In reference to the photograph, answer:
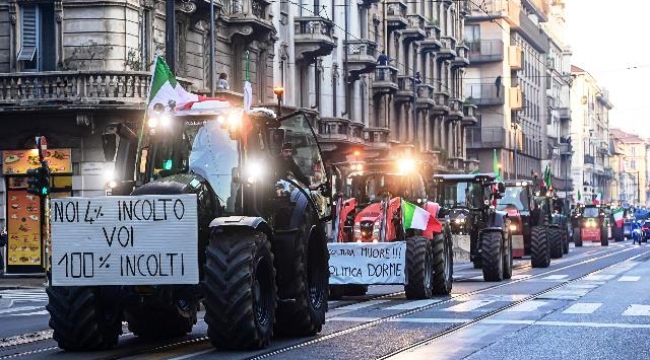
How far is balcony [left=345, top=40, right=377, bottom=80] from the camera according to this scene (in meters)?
55.0

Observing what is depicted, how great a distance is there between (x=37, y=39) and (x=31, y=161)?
3.23 meters

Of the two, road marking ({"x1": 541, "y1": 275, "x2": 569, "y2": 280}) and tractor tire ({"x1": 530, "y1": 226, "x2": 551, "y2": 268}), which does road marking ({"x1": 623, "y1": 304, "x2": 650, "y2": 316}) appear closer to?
road marking ({"x1": 541, "y1": 275, "x2": 569, "y2": 280})

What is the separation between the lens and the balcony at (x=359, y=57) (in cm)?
5503

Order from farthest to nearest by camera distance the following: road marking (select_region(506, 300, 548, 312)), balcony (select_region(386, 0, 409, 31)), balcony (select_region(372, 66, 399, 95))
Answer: balcony (select_region(386, 0, 409, 31)) → balcony (select_region(372, 66, 399, 95)) → road marking (select_region(506, 300, 548, 312))

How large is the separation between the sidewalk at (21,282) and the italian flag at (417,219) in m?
12.9

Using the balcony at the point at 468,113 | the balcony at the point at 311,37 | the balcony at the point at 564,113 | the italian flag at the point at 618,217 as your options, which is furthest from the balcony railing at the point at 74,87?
the balcony at the point at 564,113

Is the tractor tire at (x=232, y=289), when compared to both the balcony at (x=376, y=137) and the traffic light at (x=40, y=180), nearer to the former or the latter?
the traffic light at (x=40, y=180)

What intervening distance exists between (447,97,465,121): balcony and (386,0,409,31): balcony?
13.2 m

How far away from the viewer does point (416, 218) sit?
79.4 ft

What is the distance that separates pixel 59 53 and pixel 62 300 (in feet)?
76.9

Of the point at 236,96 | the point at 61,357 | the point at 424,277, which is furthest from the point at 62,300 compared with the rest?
the point at 236,96

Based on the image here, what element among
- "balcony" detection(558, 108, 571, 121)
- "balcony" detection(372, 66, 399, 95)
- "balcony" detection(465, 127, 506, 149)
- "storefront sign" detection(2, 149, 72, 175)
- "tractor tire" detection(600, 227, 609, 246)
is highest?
"balcony" detection(558, 108, 571, 121)

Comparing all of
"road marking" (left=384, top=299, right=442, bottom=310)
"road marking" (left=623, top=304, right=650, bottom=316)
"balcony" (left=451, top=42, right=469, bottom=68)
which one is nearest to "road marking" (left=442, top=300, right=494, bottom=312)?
"road marking" (left=384, top=299, right=442, bottom=310)

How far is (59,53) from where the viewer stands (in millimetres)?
37188
